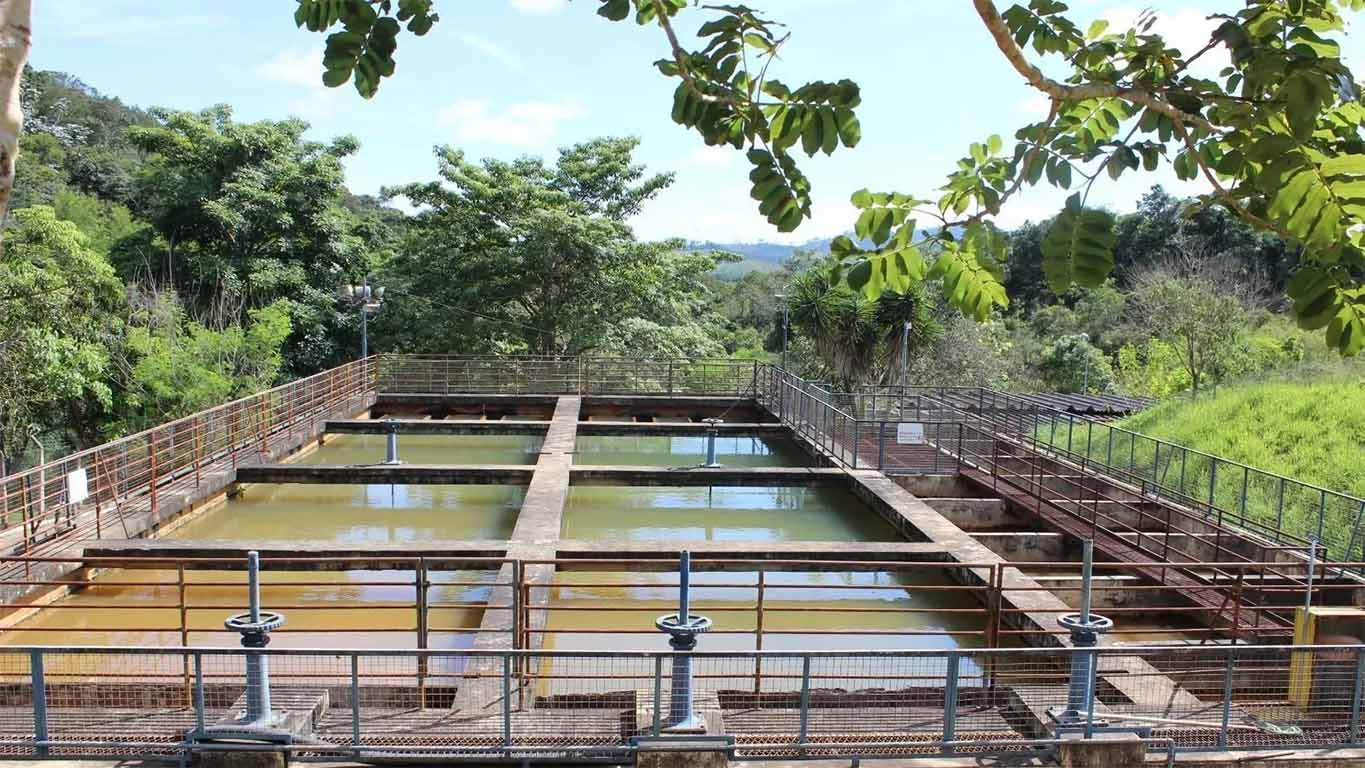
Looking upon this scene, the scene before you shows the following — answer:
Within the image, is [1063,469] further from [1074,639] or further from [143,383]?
[143,383]

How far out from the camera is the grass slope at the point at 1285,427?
1460 centimetres

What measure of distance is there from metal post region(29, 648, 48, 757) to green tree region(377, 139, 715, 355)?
21168 mm

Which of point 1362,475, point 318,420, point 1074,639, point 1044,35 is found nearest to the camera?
point 1044,35

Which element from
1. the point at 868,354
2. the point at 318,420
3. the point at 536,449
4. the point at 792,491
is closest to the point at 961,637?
the point at 792,491

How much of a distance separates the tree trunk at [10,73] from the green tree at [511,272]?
24292 millimetres

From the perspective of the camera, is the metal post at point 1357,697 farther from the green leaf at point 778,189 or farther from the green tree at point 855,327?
the green tree at point 855,327

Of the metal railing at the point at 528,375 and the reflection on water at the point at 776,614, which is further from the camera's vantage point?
the metal railing at the point at 528,375

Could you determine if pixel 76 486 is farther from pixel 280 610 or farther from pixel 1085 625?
pixel 1085 625

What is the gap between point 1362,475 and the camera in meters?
13.8

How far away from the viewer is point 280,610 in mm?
9172

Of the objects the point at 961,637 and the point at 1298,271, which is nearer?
the point at 1298,271

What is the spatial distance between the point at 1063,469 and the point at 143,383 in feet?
59.6

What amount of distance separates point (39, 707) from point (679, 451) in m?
15.4

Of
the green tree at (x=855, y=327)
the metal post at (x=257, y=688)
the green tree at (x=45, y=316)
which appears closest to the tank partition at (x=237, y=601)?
the metal post at (x=257, y=688)
